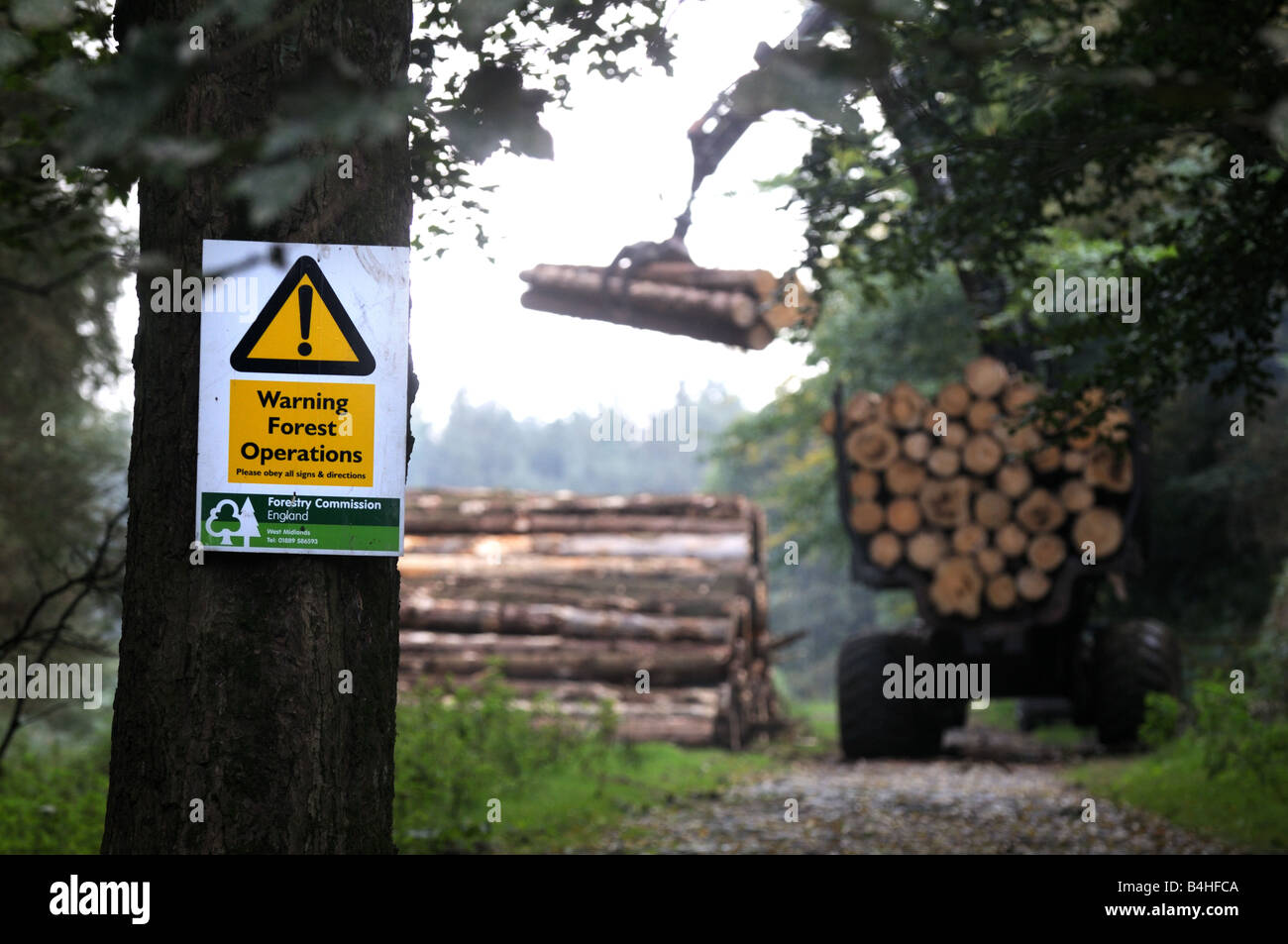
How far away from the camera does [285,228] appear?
92.7 inches

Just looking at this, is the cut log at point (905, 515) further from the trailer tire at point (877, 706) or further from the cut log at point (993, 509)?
the trailer tire at point (877, 706)

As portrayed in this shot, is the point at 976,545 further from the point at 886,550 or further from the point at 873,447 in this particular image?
the point at 873,447

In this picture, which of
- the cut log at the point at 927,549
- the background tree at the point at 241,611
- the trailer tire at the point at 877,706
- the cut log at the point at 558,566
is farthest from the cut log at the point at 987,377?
the background tree at the point at 241,611

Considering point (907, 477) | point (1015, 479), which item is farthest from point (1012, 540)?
point (907, 477)

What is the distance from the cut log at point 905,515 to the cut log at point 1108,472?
1.41 metres

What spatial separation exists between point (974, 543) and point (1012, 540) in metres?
0.31

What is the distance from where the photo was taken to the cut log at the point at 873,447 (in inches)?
399

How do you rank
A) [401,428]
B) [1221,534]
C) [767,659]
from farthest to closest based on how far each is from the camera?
[767,659]
[1221,534]
[401,428]

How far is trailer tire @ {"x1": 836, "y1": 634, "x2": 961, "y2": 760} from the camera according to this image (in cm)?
999

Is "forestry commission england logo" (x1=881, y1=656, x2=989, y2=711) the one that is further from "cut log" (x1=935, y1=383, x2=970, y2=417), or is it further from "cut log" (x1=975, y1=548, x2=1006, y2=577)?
"cut log" (x1=935, y1=383, x2=970, y2=417)
